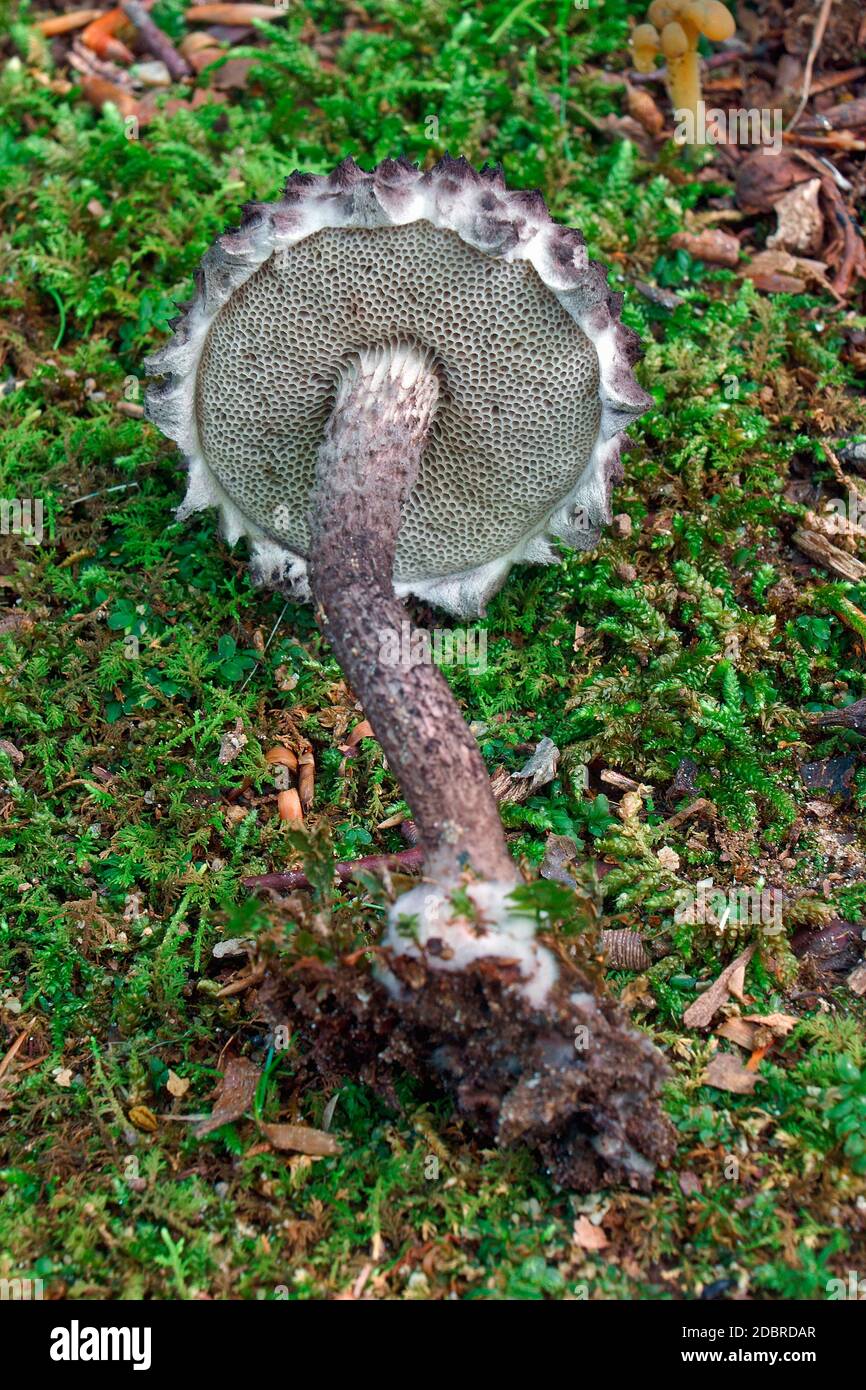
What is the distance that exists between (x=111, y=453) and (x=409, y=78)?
200 centimetres

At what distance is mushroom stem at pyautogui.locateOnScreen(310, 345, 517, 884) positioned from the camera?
2.68 metres

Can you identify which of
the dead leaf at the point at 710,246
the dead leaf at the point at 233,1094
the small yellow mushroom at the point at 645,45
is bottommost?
the dead leaf at the point at 233,1094

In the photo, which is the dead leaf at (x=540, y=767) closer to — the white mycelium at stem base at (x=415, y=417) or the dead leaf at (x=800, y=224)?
the white mycelium at stem base at (x=415, y=417)

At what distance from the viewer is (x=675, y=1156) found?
104 inches

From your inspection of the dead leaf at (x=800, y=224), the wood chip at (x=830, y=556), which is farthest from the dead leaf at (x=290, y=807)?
the dead leaf at (x=800, y=224)

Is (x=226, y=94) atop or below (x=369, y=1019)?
atop

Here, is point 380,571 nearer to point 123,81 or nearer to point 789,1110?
point 789,1110

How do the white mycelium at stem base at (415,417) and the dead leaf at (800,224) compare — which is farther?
the dead leaf at (800,224)

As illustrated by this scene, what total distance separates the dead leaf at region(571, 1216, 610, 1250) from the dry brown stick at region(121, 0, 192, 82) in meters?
4.72

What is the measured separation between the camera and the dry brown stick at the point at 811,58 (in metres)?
4.62

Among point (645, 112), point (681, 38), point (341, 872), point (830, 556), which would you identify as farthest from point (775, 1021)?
point (645, 112)

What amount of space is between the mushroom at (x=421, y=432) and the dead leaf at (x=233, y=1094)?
22.0 inches

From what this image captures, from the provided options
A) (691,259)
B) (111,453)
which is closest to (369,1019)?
(111,453)

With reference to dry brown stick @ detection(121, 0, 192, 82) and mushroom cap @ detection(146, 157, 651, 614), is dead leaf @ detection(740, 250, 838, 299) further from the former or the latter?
dry brown stick @ detection(121, 0, 192, 82)
